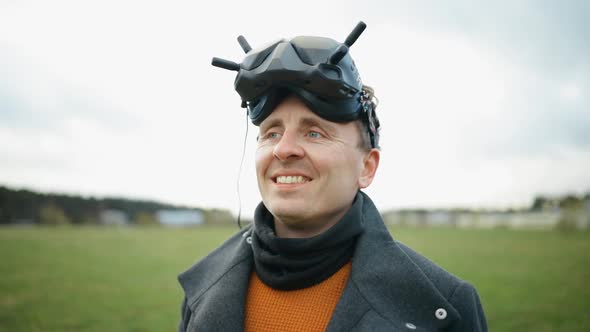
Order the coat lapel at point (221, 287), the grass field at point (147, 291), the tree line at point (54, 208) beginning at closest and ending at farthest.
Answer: the coat lapel at point (221, 287) → the grass field at point (147, 291) → the tree line at point (54, 208)

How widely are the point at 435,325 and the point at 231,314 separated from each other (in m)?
1.16

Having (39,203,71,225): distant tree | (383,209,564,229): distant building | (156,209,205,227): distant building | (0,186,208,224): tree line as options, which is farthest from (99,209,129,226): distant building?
(383,209,564,229): distant building

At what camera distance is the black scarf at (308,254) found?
2.38 meters

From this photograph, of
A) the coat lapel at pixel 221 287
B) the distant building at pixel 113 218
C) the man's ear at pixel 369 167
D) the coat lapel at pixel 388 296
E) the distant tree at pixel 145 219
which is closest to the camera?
the coat lapel at pixel 388 296

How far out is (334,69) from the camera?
243cm

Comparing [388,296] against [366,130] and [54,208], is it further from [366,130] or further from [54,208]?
[54,208]

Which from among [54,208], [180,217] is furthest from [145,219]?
[54,208]

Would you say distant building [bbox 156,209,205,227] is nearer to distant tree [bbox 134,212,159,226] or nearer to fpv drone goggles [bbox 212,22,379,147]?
distant tree [bbox 134,212,159,226]

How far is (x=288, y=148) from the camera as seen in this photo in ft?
7.66

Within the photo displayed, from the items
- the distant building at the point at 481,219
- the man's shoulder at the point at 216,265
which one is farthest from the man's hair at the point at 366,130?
the distant building at the point at 481,219

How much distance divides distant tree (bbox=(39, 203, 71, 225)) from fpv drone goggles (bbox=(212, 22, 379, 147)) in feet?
303

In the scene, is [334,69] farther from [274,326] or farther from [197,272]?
[197,272]

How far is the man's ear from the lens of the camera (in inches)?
104

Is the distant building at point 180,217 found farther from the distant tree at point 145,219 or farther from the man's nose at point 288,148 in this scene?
the man's nose at point 288,148
